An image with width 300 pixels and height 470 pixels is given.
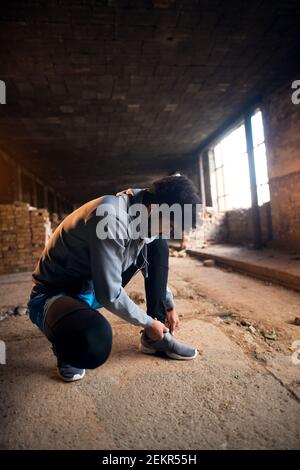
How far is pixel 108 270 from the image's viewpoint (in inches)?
55.3

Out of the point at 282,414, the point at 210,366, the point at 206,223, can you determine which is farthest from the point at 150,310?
the point at 206,223

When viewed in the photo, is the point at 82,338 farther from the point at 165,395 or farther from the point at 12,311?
the point at 12,311

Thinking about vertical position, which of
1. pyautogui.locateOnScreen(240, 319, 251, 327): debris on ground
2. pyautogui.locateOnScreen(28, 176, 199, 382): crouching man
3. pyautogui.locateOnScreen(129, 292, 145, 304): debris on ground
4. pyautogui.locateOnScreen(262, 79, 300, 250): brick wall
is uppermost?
pyautogui.locateOnScreen(262, 79, 300, 250): brick wall

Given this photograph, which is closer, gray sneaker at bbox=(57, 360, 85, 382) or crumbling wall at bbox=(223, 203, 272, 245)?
gray sneaker at bbox=(57, 360, 85, 382)

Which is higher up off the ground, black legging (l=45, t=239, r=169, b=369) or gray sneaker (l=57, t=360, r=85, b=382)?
black legging (l=45, t=239, r=169, b=369)

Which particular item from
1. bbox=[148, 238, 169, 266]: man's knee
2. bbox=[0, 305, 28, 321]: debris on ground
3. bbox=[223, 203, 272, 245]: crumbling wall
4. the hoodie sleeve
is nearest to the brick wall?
bbox=[223, 203, 272, 245]: crumbling wall

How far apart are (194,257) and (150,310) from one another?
6075mm

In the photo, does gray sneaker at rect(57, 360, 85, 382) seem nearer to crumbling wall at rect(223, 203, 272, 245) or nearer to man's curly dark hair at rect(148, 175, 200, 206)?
man's curly dark hair at rect(148, 175, 200, 206)

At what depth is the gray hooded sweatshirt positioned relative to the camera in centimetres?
141

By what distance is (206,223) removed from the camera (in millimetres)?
9609

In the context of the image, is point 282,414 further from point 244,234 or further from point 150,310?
point 244,234

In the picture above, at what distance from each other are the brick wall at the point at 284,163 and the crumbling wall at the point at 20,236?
5349 mm

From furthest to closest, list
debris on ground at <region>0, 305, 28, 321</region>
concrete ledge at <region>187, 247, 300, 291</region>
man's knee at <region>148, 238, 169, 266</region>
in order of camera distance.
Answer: concrete ledge at <region>187, 247, 300, 291</region>, debris on ground at <region>0, 305, 28, 321</region>, man's knee at <region>148, 238, 169, 266</region>

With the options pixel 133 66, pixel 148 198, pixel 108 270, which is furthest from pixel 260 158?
pixel 108 270
